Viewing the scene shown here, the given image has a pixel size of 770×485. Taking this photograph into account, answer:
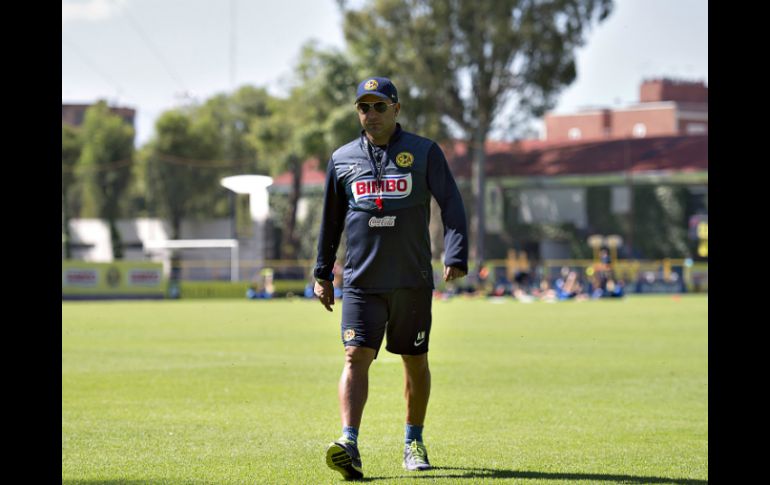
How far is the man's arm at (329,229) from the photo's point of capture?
299 inches

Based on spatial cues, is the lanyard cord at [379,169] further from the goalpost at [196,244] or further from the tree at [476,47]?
the goalpost at [196,244]

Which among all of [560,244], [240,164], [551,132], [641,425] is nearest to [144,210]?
[240,164]

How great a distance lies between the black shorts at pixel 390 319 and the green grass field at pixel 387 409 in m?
0.75

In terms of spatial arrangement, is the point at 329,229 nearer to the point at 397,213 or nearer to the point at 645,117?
the point at 397,213

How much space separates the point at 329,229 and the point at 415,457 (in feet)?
4.69

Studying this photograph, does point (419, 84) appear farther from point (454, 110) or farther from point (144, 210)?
point (144, 210)

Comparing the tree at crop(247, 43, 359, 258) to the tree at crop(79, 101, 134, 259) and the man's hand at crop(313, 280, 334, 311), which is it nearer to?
the tree at crop(79, 101, 134, 259)

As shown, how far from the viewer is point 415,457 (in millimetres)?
7523

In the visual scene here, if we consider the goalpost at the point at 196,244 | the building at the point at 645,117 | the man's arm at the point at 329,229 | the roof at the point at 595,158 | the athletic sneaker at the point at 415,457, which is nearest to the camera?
the athletic sneaker at the point at 415,457

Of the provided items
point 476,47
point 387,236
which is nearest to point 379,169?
point 387,236

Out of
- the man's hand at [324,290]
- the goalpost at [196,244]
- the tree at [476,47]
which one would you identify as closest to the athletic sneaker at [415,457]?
the man's hand at [324,290]

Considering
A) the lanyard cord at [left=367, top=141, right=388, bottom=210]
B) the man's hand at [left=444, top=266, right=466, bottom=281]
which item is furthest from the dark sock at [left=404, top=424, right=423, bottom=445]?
the lanyard cord at [left=367, top=141, right=388, bottom=210]

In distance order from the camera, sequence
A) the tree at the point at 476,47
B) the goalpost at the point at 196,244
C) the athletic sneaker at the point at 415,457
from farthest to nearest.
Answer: the goalpost at the point at 196,244 → the tree at the point at 476,47 → the athletic sneaker at the point at 415,457
